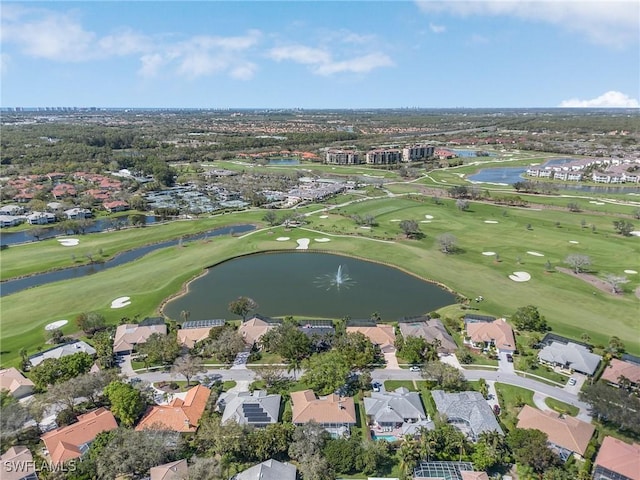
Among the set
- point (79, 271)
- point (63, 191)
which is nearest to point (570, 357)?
point (79, 271)

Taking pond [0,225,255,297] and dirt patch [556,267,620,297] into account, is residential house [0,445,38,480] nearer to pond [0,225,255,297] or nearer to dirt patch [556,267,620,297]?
pond [0,225,255,297]

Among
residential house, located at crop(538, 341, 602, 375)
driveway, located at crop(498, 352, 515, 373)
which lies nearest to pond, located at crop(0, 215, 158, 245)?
driveway, located at crop(498, 352, 515, 373)

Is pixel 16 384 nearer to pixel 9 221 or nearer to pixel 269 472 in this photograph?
pixel 269 472

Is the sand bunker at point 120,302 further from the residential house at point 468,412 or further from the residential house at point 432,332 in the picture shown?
the residential house at point 468,412

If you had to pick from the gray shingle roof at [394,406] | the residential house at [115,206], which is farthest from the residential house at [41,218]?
the gray shingle roof at [394,406]

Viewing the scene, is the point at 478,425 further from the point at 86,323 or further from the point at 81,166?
the point at 81,166

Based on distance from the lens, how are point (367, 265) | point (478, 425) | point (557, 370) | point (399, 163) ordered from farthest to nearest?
1. point (399, 163)
2. point (367, 265)
3. point (557, 370)
4. point (478, 425)

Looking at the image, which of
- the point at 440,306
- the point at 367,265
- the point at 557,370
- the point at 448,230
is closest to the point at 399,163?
the point at 448,230
